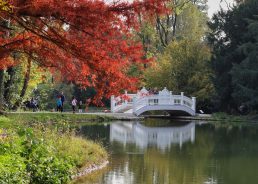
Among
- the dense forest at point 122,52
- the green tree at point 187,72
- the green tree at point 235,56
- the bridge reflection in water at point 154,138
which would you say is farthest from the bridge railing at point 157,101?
the bridge reflection in water at point 154,138

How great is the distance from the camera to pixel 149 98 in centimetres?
3772

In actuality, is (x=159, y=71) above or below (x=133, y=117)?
above

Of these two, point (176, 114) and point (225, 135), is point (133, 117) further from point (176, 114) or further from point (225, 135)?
point (225, 135)

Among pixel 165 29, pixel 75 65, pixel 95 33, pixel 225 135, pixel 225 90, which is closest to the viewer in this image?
pixel 95 33

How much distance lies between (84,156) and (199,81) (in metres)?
29.3

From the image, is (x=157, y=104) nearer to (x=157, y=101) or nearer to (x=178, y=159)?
(x=157, y=101)

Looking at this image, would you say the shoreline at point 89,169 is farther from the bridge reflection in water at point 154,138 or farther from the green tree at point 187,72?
the green tree at point 187,72

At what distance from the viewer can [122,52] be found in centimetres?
910

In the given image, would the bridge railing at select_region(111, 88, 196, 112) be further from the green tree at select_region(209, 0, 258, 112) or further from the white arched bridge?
the green tree at select_region(209, 0, 258, 112)

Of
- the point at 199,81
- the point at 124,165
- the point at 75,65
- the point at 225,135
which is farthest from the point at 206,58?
the point at 75,65

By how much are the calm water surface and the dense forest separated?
2544 mm

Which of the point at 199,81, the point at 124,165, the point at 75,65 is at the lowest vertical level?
the point at 124,165

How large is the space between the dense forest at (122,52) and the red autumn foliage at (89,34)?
0.06 feet

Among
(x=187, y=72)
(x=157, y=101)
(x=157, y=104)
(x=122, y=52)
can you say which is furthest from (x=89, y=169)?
(x=187, y=72)
